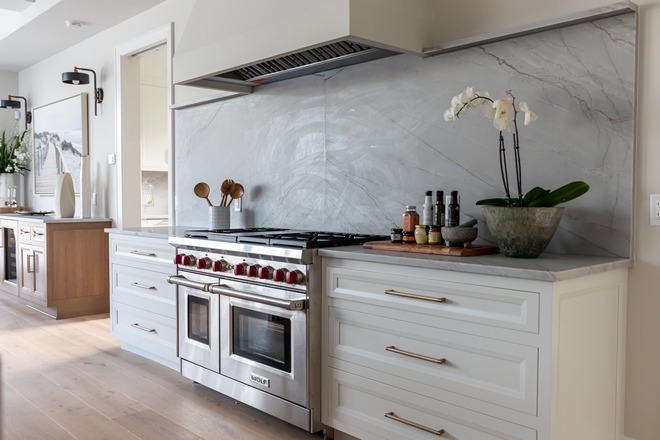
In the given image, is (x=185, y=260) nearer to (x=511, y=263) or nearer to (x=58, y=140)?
(x=511, y=263)

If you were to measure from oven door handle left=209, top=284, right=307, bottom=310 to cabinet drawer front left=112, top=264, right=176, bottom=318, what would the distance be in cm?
59

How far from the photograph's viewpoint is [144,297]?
356 centimetres

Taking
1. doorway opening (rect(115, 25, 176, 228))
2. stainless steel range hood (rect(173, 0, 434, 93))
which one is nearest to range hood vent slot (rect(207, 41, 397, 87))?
stainless steel range hood (rect(173, 0, 434, 93))

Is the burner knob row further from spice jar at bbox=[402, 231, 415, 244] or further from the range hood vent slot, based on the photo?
spice jar at bbox=[402, 231, 415, 244]

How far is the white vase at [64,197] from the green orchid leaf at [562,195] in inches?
174

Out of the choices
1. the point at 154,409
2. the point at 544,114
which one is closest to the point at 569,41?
the point at 544,114

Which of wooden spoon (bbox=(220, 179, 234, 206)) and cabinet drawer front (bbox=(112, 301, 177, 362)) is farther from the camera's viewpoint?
wooden spoon (bbox=(220, 179, 234, 206))

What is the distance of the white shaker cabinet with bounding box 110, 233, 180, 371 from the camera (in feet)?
11.0

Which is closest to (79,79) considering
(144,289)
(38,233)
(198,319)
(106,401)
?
(38,233)

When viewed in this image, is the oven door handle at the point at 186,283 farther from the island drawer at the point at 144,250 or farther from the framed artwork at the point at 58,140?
the framed artwork at the point at 58,140

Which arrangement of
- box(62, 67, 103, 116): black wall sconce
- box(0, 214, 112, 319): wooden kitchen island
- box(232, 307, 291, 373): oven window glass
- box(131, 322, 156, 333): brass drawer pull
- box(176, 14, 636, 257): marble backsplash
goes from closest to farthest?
box(176, 14, 636, 257): marble backsplash
box(232, 307, 291, 373): oven window glass
box(131, 322, 156, 333): brass drawer pull
box(0, 214, 112, 319): wooden kitchen island
box(62, 67, 103, 116): black wall sconce

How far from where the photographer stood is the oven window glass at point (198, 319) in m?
2.95

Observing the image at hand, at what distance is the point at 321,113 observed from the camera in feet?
10.2

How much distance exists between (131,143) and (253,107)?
1.91 m
